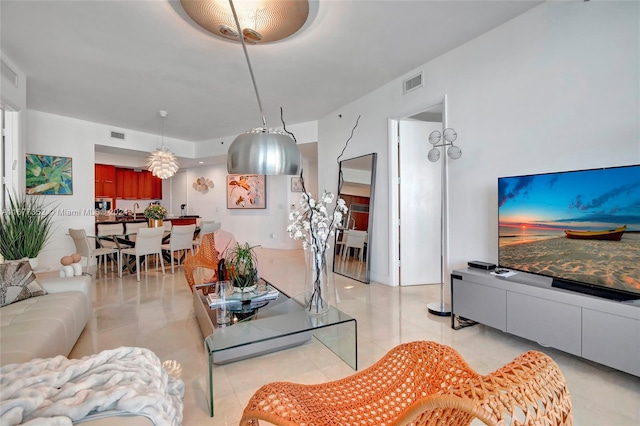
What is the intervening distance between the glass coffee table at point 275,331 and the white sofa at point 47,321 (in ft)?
3.14

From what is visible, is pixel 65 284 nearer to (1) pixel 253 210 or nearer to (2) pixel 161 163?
(2) pixel 161 163

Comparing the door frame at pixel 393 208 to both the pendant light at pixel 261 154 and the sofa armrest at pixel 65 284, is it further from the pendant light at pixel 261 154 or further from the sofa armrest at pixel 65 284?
the sofa armrest at pixel 65 284

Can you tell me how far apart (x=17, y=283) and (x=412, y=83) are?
4620 millimetres

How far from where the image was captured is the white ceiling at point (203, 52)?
2676 mm

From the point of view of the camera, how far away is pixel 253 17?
2.57 metres

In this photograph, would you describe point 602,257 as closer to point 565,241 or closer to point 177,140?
point 565,241

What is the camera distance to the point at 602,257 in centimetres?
215

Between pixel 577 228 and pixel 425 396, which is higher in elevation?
pixel 577 228

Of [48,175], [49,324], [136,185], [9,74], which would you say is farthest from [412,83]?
[136,185]

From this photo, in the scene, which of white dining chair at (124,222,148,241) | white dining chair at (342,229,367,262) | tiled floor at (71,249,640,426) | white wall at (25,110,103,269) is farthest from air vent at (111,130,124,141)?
white dining chair at (342,229,367,262)

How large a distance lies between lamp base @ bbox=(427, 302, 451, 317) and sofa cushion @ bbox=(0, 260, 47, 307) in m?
3.81

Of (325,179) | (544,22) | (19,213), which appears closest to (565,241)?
(544,22)

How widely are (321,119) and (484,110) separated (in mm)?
3394

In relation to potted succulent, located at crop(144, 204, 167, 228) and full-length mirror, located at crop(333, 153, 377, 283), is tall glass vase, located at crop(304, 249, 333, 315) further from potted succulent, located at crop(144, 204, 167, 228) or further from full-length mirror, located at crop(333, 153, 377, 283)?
potted succulent, located at crop(144, 204, 167, 228)
